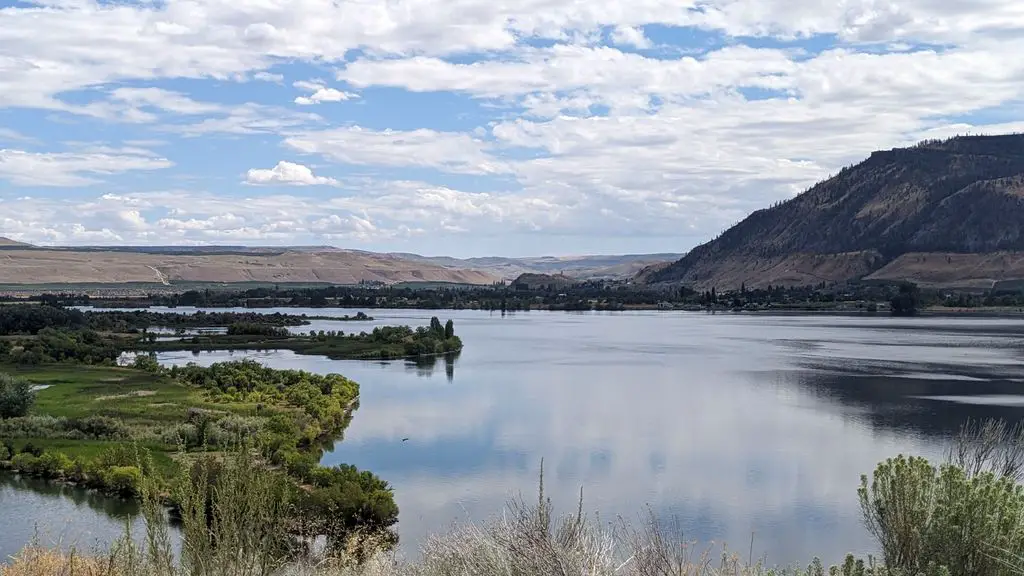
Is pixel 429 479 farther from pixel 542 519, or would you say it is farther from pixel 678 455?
pixel 542 519

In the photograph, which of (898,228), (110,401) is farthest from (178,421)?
(898,228)

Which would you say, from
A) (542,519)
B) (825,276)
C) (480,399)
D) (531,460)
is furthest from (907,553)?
(825,276)

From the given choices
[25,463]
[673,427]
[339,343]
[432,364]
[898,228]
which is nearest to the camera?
[25,463]

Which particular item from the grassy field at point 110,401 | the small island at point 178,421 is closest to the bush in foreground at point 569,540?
the small island at point 178,421

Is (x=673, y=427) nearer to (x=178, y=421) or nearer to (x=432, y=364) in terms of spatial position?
(x=178, y=421)

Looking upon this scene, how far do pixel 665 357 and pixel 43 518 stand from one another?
45624 millimetres

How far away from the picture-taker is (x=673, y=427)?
3512 centimetres

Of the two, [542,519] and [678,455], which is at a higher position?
[542,519]

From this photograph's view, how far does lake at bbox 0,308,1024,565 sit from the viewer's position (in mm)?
22406

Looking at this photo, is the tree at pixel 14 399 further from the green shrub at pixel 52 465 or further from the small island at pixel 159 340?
the small island at pixel 159 340

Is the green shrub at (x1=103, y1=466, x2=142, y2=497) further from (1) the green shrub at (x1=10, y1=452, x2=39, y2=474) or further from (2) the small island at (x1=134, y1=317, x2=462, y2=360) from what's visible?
(2) the small island at (x1=134, y1=317, x2=462, y2=360)

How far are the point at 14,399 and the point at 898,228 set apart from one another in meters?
152

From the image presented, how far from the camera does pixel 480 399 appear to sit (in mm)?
43000

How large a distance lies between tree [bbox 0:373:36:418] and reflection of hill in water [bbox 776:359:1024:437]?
3022 cm
